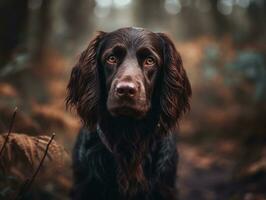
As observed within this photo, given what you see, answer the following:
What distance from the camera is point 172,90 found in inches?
176

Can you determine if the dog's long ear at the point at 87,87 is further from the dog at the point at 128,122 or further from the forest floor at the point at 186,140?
the forest floor at the point at 186,140

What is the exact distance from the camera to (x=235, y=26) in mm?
11969

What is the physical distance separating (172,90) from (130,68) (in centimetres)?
58

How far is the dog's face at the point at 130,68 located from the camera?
3.88 meters

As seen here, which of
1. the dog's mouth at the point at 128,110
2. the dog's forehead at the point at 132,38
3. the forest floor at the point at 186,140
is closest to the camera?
the dog's mouth at the point at 128,110

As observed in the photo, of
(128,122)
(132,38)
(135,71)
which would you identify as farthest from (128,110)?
(132,38)

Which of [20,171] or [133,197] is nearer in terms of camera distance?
[133,197]

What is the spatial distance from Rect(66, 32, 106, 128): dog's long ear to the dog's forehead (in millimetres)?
205

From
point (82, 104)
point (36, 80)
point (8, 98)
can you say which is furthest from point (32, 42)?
point (82, 104)

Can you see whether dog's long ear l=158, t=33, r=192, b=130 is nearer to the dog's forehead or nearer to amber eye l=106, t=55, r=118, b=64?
the dog's forehead

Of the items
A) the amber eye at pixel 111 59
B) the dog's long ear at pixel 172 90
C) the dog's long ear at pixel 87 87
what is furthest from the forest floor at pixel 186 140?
the dog's long ear at pixel 172 90

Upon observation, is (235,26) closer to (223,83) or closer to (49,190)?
(223,83)

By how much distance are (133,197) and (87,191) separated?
0.41 meters

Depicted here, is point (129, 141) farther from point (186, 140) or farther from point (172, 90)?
point (186, 140)
